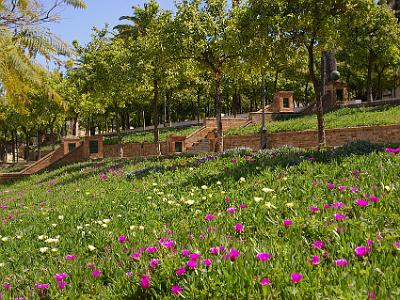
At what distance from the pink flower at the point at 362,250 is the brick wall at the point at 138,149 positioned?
23.6m

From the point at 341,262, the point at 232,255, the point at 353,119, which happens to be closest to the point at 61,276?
the point at 232,255

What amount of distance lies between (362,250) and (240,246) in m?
1.07

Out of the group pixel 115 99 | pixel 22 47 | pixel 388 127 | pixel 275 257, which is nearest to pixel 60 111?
pixel 115 99

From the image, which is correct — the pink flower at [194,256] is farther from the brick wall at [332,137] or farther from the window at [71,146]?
the window at [71,146]

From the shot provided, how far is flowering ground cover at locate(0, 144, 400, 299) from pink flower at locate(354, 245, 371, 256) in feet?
0.04

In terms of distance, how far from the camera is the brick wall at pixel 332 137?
18062mm

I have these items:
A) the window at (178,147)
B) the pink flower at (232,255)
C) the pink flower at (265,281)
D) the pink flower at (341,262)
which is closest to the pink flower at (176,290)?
the pink flower at (232,255)

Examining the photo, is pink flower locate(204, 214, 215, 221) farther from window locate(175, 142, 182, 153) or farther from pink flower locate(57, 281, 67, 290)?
window locate(175, 142, 182, 153)

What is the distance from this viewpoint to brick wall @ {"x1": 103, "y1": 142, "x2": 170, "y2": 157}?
1104 inches

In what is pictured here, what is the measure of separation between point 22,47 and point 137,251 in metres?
13.1

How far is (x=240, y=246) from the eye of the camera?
3.95 meters

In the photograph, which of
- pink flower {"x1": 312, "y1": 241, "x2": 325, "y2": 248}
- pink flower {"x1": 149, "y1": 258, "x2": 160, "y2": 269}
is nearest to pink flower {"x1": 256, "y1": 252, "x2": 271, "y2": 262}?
pink flower {"x1": 312, "y1": 241, "x2": 325, "y2": 248}

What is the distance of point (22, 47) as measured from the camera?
15422mm

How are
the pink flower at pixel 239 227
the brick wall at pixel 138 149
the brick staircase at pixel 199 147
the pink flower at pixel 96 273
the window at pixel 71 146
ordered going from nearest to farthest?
the pink flower at pixel 96 273
the pink flower at pixel 239 227
the brick staircase at pixel 199 147
the brick wall at pixel 138 149
the window at pixel 71 146
